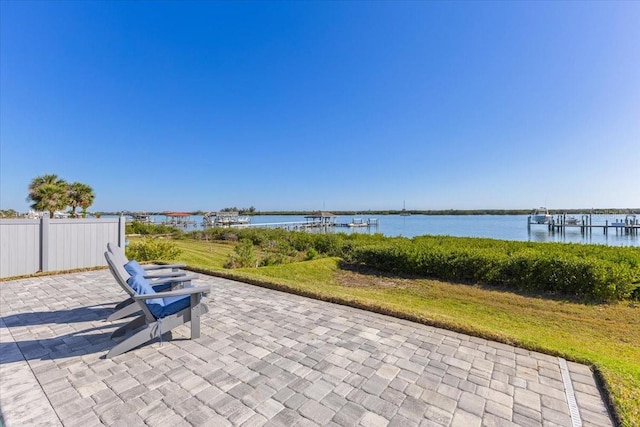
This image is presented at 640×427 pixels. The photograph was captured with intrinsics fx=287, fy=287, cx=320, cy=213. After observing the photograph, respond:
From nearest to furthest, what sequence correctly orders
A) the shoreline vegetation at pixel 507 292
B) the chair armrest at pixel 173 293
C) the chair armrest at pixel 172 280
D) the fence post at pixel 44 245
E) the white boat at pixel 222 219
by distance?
the chair armrest at pixel 173 293 → the shoreline vegetation at pixel 507 292 → the chair armrest at pixel 172 280 → the fence post at pixel 44 245 → the white boat at pixel 222 219

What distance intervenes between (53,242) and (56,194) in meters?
14.3

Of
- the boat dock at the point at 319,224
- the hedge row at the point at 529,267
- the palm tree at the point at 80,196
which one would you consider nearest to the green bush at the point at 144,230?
the palm tree at the point at 80,196

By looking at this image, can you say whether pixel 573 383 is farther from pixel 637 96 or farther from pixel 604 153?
pixel 604 153

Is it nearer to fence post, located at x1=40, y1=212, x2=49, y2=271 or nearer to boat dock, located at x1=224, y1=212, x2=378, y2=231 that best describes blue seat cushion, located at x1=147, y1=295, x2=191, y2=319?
fence post, located at x1=40, y1=212, x2=49, y2=271

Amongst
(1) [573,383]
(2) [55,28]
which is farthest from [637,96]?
(2) [55,28]

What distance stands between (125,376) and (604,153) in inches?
696

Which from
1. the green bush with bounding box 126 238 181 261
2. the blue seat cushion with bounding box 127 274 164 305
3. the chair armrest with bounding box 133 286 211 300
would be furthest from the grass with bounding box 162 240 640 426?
the green bush with bounding box 126 238 181 261

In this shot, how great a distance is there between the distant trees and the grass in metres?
16.8

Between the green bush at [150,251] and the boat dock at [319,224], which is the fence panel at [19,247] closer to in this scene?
the green bush at [150,251]

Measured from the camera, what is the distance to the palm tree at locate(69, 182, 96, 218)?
19188 millimetres

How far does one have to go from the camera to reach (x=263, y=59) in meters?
12.2

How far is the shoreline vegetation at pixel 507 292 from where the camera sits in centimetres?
332

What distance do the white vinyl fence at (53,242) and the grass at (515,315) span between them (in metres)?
3.12

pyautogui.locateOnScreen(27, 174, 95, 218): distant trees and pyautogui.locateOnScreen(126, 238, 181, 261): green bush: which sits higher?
pyautogui.locateOnScreen(27, 174, 95, 218): distant trees
